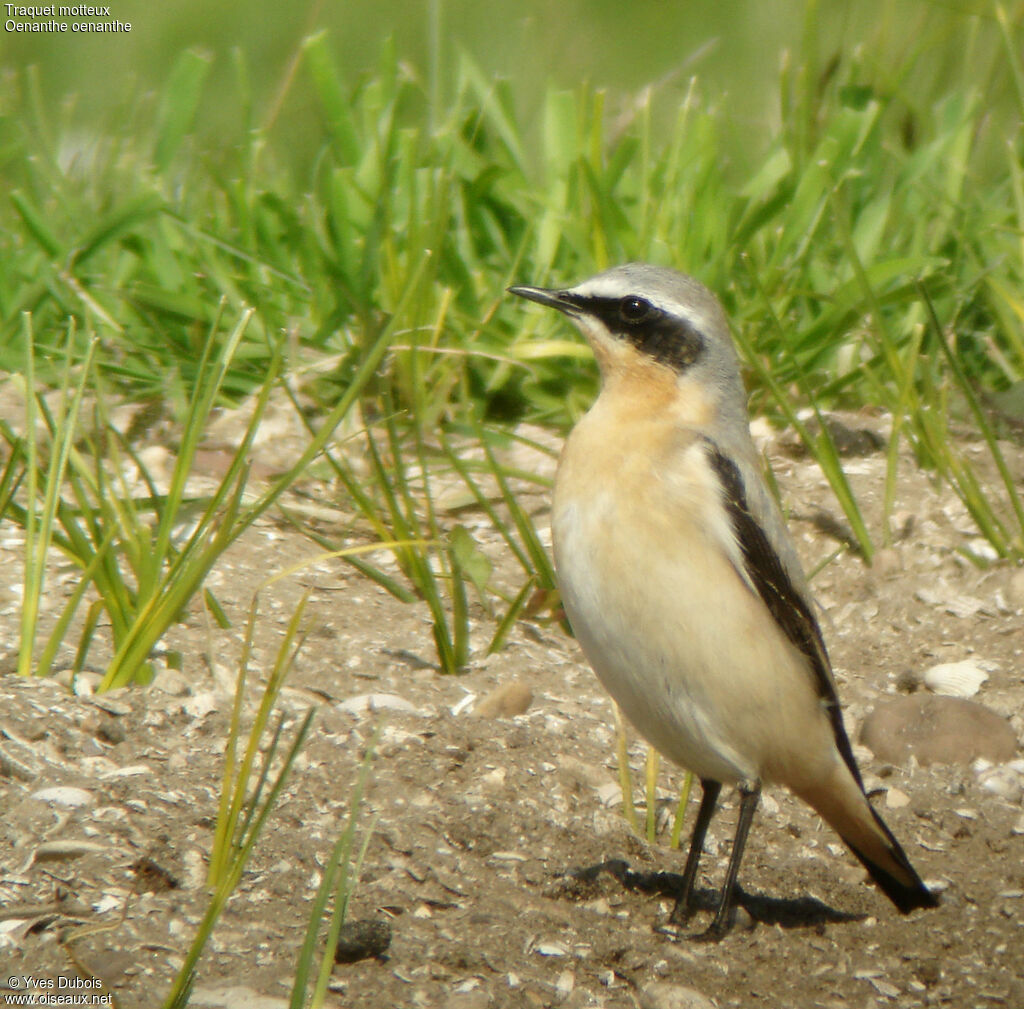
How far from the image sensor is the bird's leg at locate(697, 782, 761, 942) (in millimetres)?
3318

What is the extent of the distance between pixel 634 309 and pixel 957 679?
1.68 metres

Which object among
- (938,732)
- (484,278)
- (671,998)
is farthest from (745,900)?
(484,278)

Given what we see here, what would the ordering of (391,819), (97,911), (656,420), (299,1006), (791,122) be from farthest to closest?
(791,122), (656,420), (391,819), (97,911), (299,1006)

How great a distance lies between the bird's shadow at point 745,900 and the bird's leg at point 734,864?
47 mm

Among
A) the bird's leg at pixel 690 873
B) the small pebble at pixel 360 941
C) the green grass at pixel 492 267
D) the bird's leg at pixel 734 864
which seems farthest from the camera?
the green grass at pixel 492 267

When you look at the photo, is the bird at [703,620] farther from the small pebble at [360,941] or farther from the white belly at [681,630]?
the small pebble at [360,941]

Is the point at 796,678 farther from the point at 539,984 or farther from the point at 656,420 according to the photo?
the point at 539,984

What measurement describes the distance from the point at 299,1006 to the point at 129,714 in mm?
1378

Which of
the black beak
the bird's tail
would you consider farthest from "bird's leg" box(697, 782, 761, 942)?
the black beak

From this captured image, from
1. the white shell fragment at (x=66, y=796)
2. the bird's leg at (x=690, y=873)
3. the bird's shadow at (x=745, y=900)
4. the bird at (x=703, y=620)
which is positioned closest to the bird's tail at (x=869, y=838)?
the bird at (x=703, y=620)

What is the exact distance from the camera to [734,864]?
3.45m

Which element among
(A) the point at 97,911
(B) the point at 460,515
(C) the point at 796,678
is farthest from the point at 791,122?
(A) the point at 97,911

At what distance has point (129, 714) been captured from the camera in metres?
3.46

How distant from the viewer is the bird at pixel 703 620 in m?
3.40
